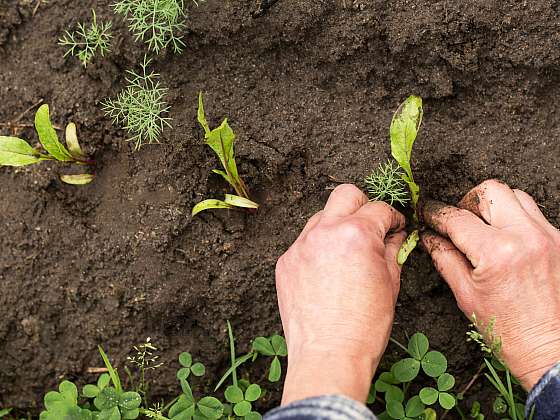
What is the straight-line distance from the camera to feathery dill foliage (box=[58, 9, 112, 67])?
6.84 feet

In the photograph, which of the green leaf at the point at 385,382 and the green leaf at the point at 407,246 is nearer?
the green leaf at the point at 407,246

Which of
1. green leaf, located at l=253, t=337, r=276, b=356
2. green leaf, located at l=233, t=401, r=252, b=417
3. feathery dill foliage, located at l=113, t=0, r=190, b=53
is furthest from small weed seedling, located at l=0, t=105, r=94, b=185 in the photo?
green leaf, located at l=233, t=401, r=252, b=417

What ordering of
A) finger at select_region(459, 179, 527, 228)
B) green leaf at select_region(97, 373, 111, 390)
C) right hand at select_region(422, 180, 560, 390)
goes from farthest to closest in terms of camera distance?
1. green leaf at select_region(97, 373, 111, 390)
2. finger at select_region(459, 179, 527, 228)
3. right hand at select_region(422, 180, 560, 390)

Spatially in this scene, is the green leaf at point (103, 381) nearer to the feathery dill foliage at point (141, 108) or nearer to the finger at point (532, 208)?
the feathery dill foliage at point (141, 108)

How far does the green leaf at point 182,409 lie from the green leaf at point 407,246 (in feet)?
2.71

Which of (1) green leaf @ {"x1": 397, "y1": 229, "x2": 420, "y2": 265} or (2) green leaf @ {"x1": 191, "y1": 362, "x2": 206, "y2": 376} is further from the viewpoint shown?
(2) green leaf @ {"x1": 191, "y1": 362, "x2": 206, "y2": 376}

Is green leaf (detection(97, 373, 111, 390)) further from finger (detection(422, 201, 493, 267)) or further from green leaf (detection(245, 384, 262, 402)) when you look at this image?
finger (detection(422, 201, 493, 267))

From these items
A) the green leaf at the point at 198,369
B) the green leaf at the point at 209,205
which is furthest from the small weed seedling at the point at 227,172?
the green leaf at the point at 198,369

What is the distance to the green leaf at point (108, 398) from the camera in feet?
6.63

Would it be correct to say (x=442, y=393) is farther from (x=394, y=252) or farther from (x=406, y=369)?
(x=394, y=252)

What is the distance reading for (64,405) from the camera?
2.04m

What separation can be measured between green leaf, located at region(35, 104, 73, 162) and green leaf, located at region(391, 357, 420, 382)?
125 centimetres

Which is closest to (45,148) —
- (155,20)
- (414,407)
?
(155,20)

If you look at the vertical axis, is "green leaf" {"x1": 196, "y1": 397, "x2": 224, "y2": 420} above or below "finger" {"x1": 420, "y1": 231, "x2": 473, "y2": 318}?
below
